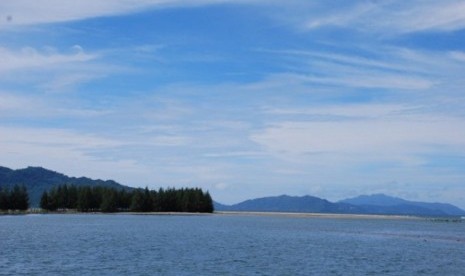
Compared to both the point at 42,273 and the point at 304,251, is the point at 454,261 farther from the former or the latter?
the point at 42,273

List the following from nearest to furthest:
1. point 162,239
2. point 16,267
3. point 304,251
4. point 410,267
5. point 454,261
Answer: point 16,267 < point 410,267 < point 454,261 < point 304,251 < point 162,239

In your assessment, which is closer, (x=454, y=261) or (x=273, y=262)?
(x=273, y=262)

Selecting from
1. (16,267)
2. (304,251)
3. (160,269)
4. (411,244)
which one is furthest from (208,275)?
(411,244)

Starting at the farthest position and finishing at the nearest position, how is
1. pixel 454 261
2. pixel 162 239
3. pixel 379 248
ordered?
pixel 162 239
pixel 379 248
pixel 454 261

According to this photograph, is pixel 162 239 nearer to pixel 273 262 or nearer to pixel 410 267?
pixel 273 262

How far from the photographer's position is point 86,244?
8619 cm

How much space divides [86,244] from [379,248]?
140ft

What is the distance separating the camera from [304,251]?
8262 cm

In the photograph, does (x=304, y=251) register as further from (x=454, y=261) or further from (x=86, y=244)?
(x=86, y=244)

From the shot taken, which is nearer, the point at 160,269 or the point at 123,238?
the point at 160,269

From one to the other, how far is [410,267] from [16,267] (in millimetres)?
41009

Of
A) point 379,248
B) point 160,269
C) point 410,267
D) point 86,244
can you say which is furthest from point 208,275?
point 379,248

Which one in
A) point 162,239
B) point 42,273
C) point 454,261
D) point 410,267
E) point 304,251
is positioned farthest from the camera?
point 162,239

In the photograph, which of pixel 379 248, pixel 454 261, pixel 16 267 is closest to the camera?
pixel 16 267
